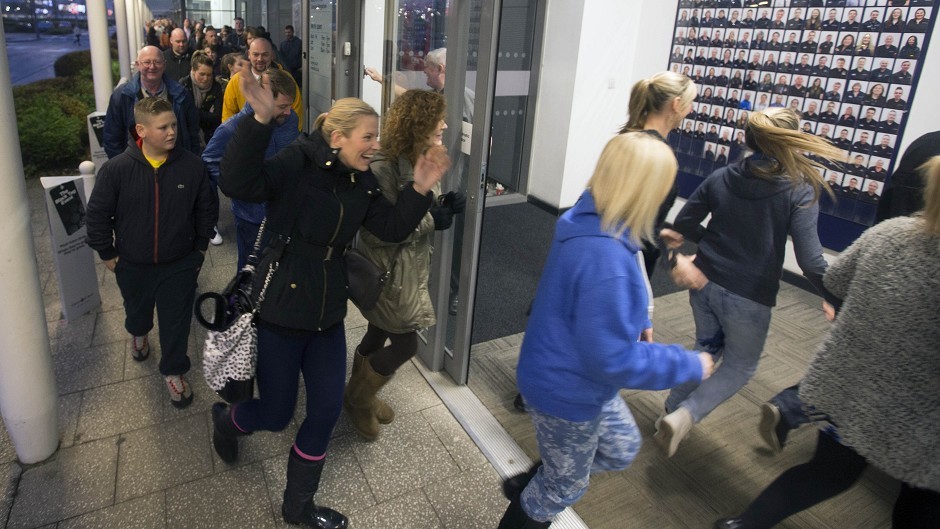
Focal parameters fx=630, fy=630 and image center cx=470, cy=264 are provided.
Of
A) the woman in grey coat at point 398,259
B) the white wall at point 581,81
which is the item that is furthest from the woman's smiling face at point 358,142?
the white wall at point 581,81

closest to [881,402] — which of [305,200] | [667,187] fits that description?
[667,187]

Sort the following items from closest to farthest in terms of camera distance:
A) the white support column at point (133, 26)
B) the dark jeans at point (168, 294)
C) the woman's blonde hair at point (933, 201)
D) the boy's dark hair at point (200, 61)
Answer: the woman's blonde hair at point (933, 201) < the dark jeans at point (168, 294) < the boy's dark hair at point (200, 61) < the white support column at point (133, 26)

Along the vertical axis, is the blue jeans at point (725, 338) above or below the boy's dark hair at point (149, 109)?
below

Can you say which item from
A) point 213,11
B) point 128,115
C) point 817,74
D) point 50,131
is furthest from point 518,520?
point 213,11

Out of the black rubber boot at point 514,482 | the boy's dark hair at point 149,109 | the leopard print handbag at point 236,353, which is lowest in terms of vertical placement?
the black rubber boot at point 514,482

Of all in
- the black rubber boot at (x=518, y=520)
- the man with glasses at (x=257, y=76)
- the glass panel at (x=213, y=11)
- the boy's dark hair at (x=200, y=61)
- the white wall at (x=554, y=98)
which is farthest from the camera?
the glass panel at (x=213, y=11)

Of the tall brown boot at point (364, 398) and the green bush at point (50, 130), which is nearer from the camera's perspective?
the tall brown boot at point (364, 398)

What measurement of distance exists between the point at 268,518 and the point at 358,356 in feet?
2.53

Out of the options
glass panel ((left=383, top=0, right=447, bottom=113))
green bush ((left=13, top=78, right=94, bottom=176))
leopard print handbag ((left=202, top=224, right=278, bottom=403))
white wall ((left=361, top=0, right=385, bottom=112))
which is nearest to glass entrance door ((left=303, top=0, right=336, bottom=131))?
white wall ((left=361, top=0, right=385, bottom=112))

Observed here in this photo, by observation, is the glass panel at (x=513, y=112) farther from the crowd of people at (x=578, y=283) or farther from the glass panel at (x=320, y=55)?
the crowd of people at (x=578, y=283)

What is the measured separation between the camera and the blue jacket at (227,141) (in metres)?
3.26

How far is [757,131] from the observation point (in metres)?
2.41

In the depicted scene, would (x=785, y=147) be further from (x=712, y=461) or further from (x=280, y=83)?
(x=280, y=83)

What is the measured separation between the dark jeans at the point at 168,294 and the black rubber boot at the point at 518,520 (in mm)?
1786
